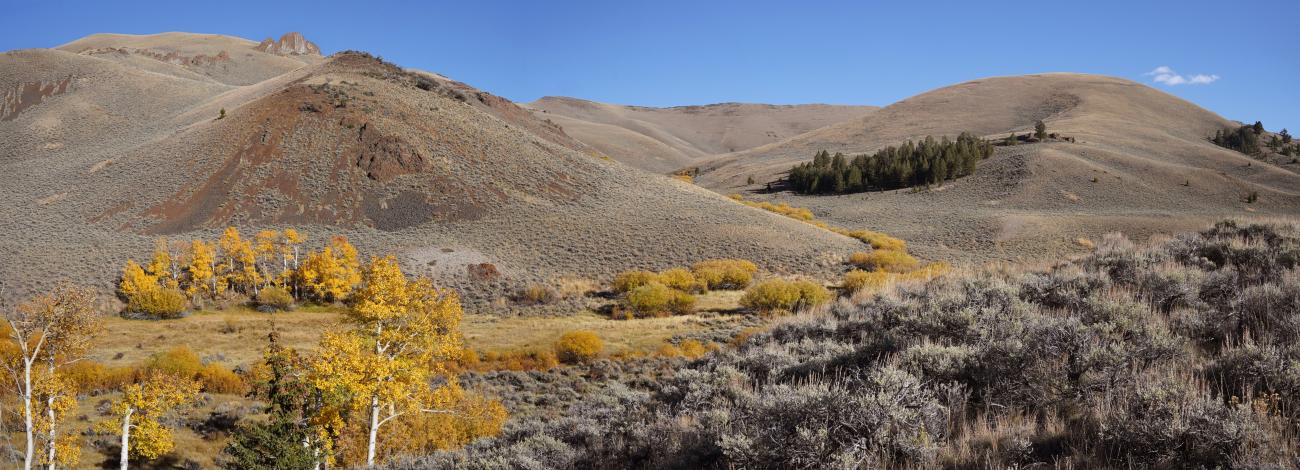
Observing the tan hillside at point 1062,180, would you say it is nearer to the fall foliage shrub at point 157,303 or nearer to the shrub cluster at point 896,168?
the shrub cluster at point 896,168

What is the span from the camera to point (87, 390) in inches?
774

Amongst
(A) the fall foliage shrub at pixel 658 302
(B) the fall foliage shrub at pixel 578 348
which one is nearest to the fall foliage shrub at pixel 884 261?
(A) the fall foliage shrub at pixel 658 302

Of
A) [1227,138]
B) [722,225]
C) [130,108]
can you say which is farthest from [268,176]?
[1227,138]

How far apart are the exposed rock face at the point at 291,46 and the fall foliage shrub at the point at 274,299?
589 feet

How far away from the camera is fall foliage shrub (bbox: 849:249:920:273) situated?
3641 centimetres

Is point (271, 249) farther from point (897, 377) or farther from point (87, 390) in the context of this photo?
point (897, 377)

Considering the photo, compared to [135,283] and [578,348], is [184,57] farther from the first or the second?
[578,348]

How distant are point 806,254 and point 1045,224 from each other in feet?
67.3

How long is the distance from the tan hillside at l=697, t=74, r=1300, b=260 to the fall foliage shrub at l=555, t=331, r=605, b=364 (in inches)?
1127

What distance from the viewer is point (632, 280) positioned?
33.1 metres

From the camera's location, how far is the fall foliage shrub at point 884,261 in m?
36.4

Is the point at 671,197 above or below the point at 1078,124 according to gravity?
below

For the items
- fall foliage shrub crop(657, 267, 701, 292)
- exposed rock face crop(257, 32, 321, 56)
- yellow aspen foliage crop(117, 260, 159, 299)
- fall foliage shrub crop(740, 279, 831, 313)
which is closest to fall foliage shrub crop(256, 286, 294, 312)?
yellow aspen foliage crop(117, 260, 159, 299)

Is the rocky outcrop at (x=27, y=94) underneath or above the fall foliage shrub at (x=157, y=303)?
above
